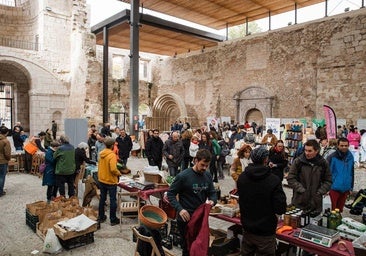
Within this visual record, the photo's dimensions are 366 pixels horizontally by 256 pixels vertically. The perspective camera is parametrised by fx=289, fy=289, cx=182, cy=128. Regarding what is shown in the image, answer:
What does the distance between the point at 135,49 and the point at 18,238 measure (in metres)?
10.8

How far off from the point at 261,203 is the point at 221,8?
14.3m

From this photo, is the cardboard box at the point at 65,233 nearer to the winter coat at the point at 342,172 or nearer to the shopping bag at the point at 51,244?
the shopping bag at the point at 51,244

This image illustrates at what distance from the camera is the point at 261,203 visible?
7.94 ft

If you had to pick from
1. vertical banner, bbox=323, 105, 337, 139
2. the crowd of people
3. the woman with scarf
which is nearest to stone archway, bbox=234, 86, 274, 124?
the crowd of people

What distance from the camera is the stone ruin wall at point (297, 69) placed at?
13.1 m

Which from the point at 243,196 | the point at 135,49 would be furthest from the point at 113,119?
the point at 243,196

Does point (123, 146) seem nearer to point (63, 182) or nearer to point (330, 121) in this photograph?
point (63, 182)

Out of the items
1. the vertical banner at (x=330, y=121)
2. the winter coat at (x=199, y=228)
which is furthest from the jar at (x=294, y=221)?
the vertical banner at (x=330, y=121)

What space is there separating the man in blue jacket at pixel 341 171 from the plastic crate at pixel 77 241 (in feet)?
12.0

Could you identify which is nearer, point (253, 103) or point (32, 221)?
point (32, 221)

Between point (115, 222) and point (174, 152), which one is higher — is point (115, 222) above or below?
below

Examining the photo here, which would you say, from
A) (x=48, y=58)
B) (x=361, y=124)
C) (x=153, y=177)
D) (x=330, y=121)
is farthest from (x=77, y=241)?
(x=48, y=58)

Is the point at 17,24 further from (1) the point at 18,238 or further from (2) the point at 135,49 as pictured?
(1) the point at 18,238

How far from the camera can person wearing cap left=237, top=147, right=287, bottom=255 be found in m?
2.40
